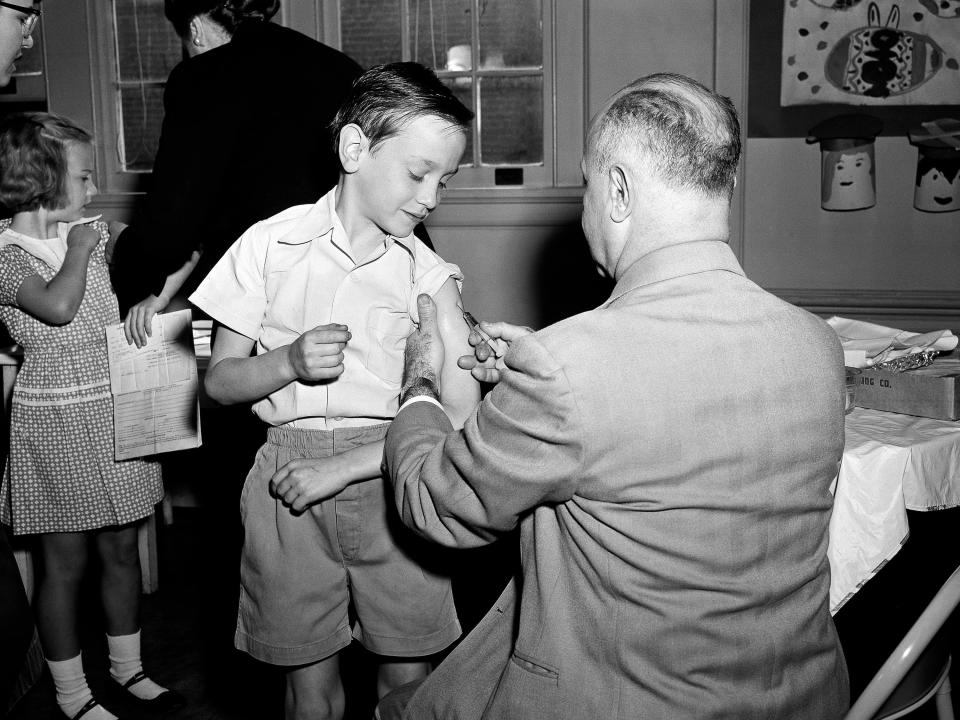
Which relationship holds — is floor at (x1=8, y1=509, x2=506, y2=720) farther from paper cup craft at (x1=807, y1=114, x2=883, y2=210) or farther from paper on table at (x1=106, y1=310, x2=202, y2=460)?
paper cup craft at (x1=807, y1=114, x2=883, y2=210)

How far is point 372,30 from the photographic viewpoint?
3920 millimetres

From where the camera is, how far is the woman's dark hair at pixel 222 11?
192cm

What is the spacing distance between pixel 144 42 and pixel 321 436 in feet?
10.9

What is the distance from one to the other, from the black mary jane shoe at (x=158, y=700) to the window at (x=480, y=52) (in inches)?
96.3

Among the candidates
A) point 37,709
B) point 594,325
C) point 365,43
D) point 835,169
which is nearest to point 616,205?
point 594,325

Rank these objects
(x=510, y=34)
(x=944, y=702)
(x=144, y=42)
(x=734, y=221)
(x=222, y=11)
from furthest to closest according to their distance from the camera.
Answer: (x=144, y=42) → (x=510, y=34) → (x=734, y=221) → (x=222, y=11) → (x=944, y=702)

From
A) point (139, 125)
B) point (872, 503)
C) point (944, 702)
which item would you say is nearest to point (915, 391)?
point (872, 503)

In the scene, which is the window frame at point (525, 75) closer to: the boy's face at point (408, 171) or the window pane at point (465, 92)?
the window pane at point (465, 92)

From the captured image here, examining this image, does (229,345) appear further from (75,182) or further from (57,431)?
(75,182)

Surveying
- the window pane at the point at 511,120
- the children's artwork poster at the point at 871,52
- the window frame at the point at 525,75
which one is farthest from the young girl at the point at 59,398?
the children's artwork poster at the point at 871,52

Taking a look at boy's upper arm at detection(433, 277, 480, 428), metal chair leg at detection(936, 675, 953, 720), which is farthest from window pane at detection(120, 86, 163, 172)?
metal chair leg at detection(936, 675, 953, 720)

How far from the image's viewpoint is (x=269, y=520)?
1.47m

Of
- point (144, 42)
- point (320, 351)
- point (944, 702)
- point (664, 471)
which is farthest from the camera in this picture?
point (144, 42)

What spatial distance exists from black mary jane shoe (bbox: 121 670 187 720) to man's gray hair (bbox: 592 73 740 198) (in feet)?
6.87
